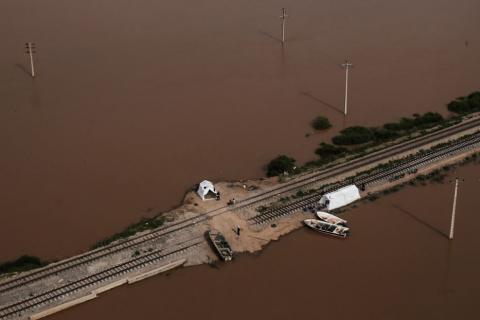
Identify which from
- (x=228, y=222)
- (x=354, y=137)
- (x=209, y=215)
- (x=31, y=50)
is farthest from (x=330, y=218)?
(x=31, y=50)

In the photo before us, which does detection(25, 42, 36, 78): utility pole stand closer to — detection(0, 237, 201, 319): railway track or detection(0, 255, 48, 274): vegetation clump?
detection(0, 255, 48, 274): vegetation clump

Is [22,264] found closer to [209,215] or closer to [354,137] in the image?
[209,215]

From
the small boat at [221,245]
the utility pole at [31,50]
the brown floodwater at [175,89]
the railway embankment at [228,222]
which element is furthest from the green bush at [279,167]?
the utility pole at [31,50]

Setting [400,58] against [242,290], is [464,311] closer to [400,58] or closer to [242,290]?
[242,290]

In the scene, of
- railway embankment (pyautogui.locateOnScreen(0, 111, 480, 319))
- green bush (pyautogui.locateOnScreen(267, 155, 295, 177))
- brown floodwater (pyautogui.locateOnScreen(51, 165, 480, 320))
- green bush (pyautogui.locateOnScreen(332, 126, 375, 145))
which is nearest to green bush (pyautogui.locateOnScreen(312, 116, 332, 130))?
green bush (pyautogui.locateOnScreen(332, 126, 375, 145))

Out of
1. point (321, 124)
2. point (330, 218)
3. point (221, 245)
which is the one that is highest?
point (321, 124)
